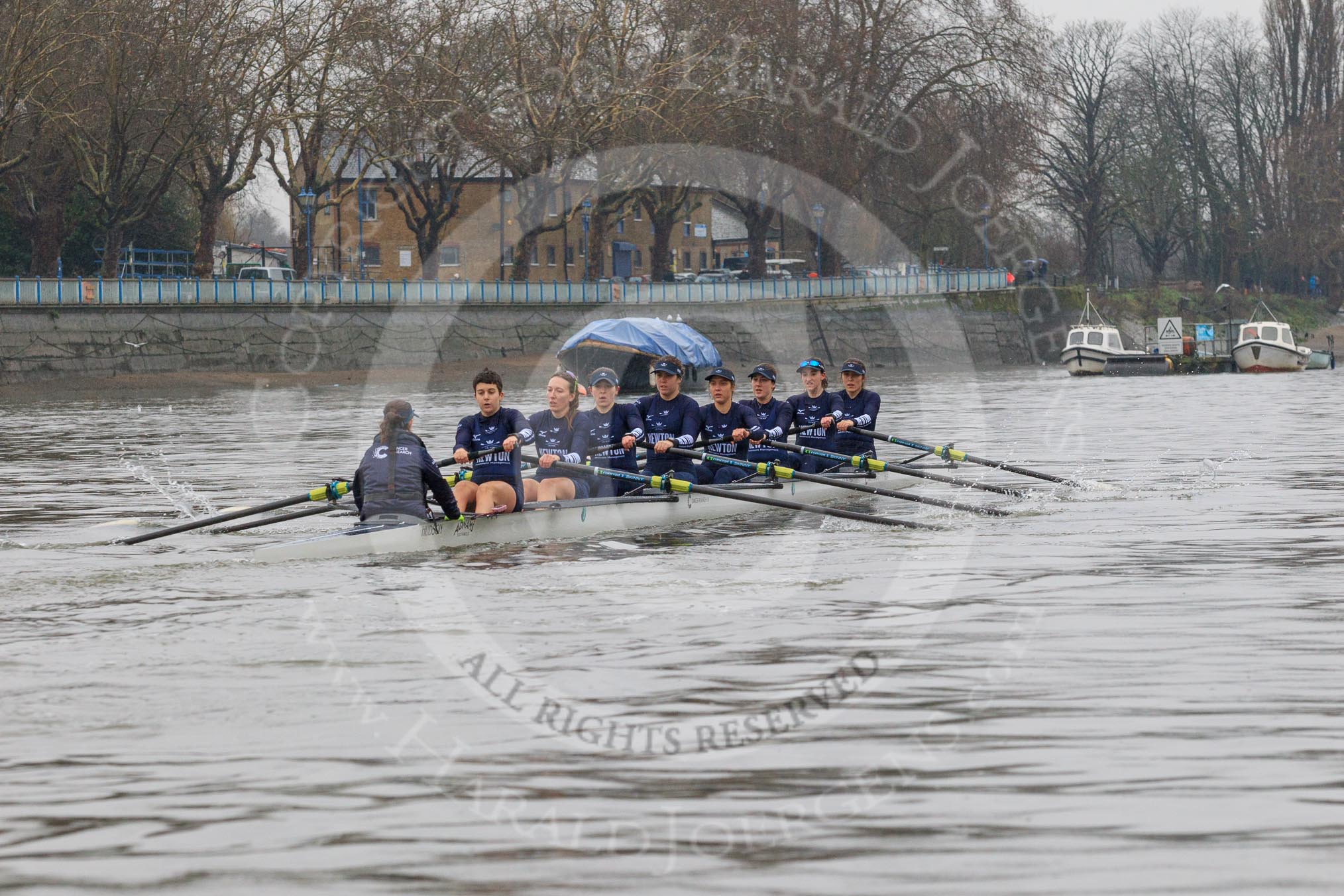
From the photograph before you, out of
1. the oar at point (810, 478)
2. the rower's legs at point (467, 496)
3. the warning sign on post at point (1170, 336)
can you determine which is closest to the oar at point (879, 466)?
the oar at point (810, 478)

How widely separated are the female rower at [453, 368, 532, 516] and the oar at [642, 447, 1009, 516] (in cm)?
219

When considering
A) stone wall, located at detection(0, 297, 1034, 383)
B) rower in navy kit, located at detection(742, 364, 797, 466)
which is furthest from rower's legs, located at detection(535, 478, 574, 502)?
stone wall, located at detection(0, 297, 1034, 383)

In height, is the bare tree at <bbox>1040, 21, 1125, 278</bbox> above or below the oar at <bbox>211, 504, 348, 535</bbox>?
above

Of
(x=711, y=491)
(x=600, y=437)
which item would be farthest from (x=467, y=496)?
(x=711, y=491)

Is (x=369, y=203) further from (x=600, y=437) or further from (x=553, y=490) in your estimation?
(x=553, y=490)

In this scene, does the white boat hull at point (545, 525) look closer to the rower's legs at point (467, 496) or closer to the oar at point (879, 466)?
the rower's legs at point (467, 496)

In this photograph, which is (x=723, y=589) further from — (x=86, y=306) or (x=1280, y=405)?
(x=86, y=306)

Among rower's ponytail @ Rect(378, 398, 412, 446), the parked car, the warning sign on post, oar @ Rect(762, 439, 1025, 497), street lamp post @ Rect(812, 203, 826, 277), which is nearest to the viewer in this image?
rower's ponytail @ Rect(378, 398, 412, 446)

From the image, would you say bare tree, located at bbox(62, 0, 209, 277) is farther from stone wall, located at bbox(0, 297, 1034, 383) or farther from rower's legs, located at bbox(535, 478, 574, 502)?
rower's legs, located at bbox(535, 478, 574, 502)

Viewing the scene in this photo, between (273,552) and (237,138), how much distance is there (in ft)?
131

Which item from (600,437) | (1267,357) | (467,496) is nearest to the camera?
(467,496)

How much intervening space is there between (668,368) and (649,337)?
35.0 metres

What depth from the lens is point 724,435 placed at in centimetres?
1773

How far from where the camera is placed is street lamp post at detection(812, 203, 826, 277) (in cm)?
6228
